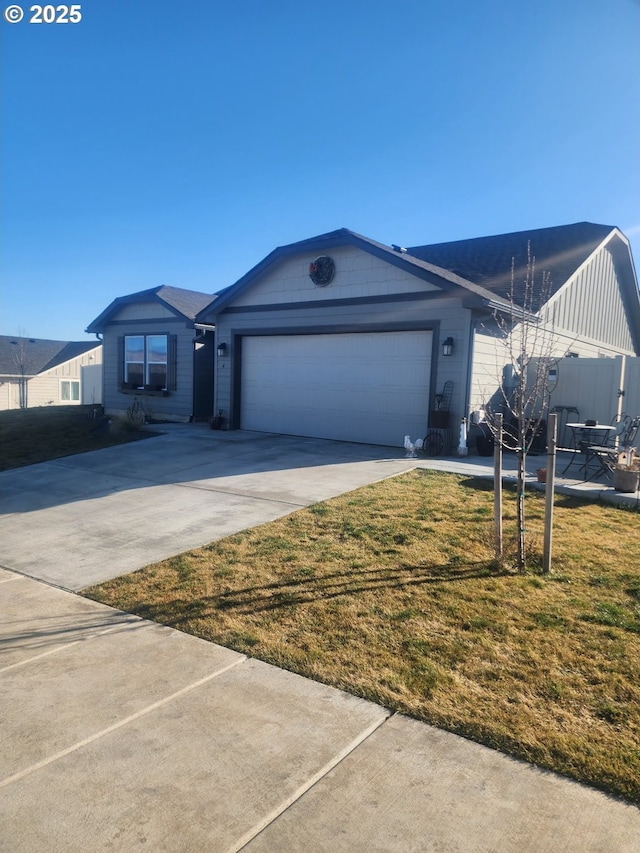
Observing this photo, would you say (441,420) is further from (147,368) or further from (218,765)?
(147,368)

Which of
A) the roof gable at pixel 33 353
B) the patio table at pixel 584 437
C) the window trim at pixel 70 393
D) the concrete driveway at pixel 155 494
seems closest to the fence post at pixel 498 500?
the concrete driveway at pixel 155 494

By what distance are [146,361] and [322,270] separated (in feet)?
25.0

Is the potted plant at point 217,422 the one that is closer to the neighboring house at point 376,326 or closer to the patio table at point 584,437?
the neighboring house at point 376,326

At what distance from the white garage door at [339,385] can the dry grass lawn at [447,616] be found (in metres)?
5.28

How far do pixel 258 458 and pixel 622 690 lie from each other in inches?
315

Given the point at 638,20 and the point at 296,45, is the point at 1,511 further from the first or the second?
the point at 638,20

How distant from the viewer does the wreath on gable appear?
487 inches

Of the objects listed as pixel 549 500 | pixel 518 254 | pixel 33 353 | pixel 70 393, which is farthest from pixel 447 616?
pixel 33 353

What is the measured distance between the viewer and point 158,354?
56.6ft

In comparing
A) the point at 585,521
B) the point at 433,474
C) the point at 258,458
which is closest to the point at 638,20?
the point at 585,521

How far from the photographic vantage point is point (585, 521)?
6.36 meters

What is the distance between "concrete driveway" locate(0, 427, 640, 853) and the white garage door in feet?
26.9

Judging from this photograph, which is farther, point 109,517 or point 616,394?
point 616,394

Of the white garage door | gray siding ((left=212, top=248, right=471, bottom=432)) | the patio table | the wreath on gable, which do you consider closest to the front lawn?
gray siding ((left=212, top=248, right=471, bottom=432))
